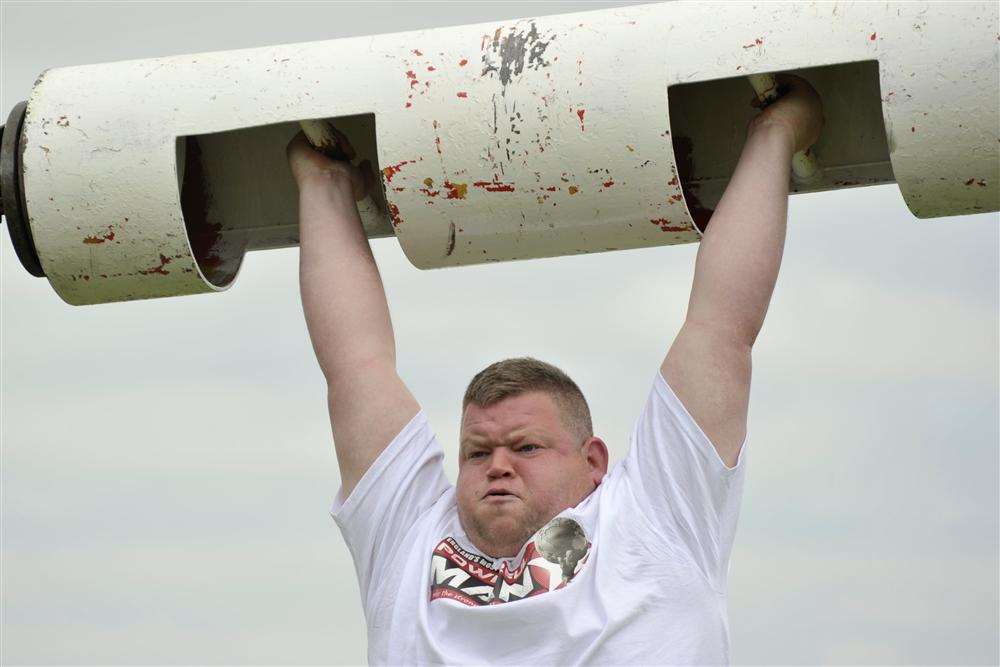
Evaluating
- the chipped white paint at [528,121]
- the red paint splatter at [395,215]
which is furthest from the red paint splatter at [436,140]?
the red paint splatter at [395,215]

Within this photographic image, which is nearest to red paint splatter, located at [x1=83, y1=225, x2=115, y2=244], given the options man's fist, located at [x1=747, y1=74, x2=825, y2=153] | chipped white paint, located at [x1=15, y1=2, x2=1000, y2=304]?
chipped white paint, located at [x1=15, y1=2, x2=1000, y2=304]

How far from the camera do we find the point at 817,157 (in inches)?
151

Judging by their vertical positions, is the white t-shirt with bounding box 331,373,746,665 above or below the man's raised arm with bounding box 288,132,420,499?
below

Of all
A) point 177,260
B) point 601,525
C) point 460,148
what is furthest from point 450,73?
point 601,525

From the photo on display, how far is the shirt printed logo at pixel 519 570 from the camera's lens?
11.9ft

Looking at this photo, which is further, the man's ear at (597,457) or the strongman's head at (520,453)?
the man's ear at (597,457)

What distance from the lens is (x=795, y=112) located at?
368 cm

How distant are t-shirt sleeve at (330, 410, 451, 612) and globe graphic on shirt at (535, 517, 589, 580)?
33 cm

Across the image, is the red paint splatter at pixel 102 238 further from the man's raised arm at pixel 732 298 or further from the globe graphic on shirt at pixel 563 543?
the man's raised arm at pixel 732 298

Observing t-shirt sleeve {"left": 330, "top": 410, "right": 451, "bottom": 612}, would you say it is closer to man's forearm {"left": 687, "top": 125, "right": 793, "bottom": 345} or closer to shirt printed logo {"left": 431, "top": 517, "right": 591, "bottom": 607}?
shirt printed logo {"left": 431, "top": 517, "right": 591, "bottom": 607}

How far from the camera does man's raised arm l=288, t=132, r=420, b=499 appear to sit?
3875 mm

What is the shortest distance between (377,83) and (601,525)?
1.05 metres

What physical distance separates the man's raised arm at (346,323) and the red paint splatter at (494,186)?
0.42m

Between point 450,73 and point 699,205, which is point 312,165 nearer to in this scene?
point 450,73
